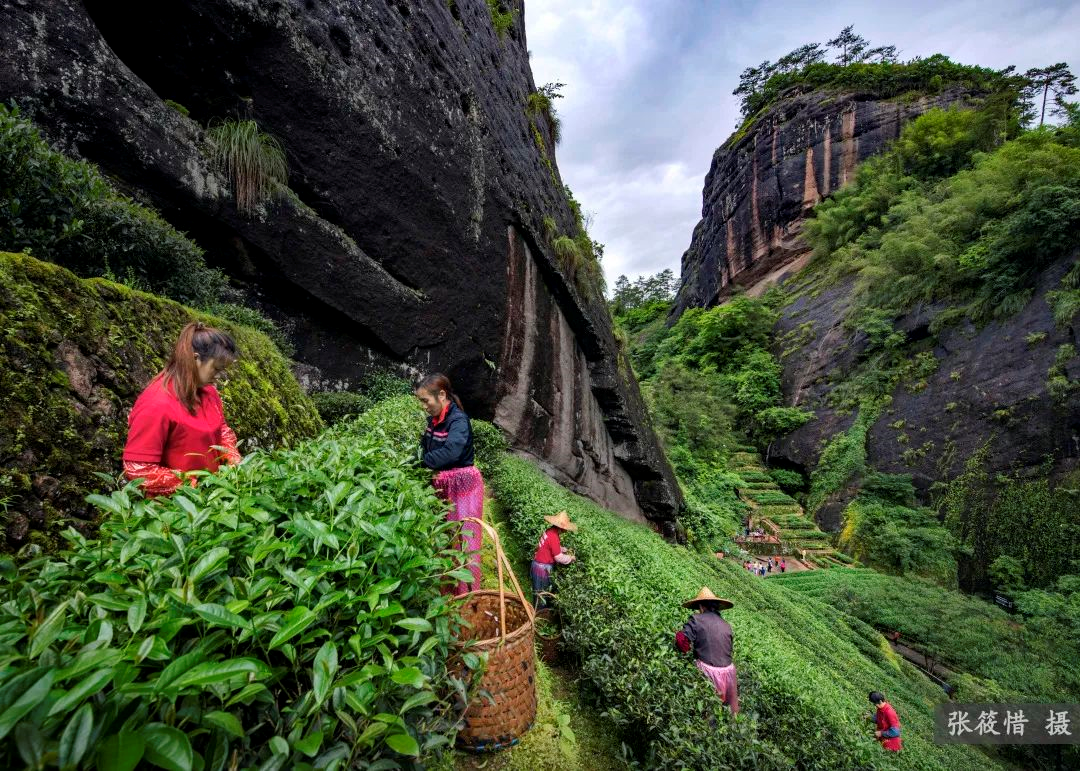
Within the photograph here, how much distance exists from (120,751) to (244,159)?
6.77m

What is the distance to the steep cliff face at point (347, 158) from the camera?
4.65 m

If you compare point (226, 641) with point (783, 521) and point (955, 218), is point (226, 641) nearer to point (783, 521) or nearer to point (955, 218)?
point (783, 521)

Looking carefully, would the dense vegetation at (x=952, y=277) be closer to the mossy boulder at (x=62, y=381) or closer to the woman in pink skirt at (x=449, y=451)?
the woman in pink skirt at (x=449, y=451)

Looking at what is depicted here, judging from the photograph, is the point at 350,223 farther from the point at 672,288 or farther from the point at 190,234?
the point at 672,288

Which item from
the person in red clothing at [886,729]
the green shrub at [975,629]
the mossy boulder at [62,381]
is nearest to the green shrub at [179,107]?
the mossy boulder at [62,381]

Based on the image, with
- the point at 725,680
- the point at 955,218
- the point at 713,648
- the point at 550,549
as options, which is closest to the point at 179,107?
the point at 550,549

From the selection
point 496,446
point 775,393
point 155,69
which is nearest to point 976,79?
point 775,393

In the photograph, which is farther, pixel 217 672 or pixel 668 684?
pixel 668 684

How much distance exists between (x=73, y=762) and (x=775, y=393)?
32.2 m

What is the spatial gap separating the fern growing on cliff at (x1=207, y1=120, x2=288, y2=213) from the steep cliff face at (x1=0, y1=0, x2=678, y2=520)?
0.48 ft

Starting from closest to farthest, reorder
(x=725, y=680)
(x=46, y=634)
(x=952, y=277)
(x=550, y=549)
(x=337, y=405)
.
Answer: (x=46, y=634), (x=725, y=680), (x=550, y=549), (x=337, y=405), (x=952, y=277)

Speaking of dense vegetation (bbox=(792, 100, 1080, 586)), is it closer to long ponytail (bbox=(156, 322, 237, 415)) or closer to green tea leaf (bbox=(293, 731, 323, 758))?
green tea leaf (bbox=(293, 731, 323, 758))

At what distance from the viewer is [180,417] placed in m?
2.04

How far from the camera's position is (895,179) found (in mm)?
30156
